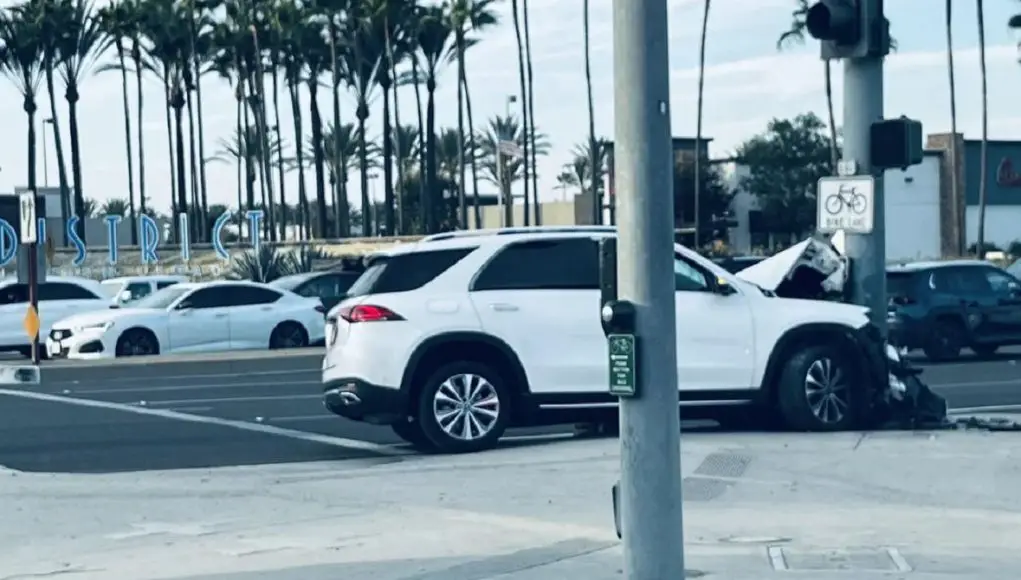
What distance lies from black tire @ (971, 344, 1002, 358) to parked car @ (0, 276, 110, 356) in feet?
52.5

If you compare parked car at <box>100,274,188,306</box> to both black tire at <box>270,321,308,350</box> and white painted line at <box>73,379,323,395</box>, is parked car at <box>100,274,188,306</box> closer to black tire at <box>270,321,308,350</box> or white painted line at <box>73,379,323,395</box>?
black tire at <box>270,321,308,350</box>

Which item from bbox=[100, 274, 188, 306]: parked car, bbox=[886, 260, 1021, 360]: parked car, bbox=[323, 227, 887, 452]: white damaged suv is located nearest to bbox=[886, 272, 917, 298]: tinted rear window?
bbox=[886, 260, 1021, 360]: parked car

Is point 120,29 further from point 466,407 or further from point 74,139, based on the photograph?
point 466,407

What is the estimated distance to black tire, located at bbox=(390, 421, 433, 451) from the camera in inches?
583

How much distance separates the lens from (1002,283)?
1091 inches

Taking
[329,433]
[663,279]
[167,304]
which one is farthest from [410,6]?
[663,279]

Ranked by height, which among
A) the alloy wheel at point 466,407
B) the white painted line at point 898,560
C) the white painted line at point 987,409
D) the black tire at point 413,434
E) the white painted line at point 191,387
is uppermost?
the alloy wheel at point 466,407

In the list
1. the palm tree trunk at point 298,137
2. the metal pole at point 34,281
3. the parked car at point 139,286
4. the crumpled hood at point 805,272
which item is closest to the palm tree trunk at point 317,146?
the palm tree trunk at point 298,137

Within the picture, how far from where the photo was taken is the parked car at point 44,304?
3194 cm

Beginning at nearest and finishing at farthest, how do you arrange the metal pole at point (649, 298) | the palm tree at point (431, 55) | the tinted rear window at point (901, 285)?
the metal pole at point (649, 298) → the tinted rear window at point (901, 285) → the palm tree at point (431, 55)

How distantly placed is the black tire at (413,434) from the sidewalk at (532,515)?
1.95 feet

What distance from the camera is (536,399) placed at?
14.5 metres

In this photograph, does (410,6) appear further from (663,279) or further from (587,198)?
(663,279)

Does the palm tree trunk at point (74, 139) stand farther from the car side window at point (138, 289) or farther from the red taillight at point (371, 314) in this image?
the red taillight at point (371, 314)
